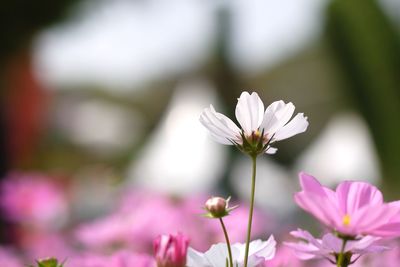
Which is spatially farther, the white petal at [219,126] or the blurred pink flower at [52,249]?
the blurred pink flower at [52,249]

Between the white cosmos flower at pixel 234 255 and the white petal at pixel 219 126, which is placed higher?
the white petal at pixel 219 126

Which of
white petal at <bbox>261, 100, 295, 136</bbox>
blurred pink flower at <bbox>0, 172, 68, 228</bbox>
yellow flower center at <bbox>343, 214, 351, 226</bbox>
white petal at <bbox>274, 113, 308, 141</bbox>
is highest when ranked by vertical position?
blurred pink flower at <bbox>0, 172, 68, 228</bbox>

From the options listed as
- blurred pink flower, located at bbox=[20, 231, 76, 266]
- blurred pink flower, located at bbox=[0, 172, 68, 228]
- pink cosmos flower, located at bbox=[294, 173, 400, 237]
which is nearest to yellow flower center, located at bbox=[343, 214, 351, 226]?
pink cosmos flower, located at bbox=[294, 173, 400, 237]

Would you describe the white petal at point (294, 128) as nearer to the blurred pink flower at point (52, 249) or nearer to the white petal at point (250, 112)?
the white petal at point (250, 112)

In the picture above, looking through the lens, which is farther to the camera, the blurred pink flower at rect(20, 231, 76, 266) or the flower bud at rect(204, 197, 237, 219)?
the blurred pink flower at rect(20, 231, 76, 266)

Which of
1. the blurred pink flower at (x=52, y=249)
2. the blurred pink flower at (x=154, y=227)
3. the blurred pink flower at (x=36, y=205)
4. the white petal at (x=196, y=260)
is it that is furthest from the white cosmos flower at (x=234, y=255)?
the blurred pink flower at (x=36, y=205)

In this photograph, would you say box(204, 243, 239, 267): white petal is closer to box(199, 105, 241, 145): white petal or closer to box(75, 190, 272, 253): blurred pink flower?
box(199, 105, 241, 145): white petal

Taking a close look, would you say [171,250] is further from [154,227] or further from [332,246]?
[154,227]

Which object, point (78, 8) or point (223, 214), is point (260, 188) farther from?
point (78, 8)
